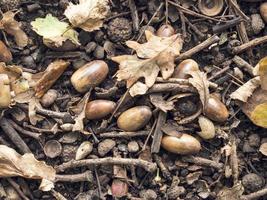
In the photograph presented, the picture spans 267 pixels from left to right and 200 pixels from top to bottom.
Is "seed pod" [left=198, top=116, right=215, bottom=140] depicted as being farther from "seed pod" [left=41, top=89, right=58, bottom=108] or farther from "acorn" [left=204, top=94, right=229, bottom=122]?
"seed pod" [left=41, top=89, right=58, bottom=108]

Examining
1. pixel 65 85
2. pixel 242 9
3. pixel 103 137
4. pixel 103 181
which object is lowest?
pixel 103 181

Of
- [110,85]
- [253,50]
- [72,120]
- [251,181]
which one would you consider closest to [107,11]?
[110,85]

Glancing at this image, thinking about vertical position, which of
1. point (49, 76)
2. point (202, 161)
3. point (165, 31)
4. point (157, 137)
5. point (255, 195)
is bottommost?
point (255, 195)

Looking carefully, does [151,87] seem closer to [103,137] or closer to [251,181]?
[103,137]

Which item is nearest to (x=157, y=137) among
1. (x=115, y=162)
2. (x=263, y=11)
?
(x=115, y=162)

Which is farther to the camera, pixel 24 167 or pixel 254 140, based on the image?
pixel 254 140

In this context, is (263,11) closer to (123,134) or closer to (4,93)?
(123,134)

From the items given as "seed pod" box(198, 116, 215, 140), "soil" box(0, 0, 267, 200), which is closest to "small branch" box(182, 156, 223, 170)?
"soil" box(0, 0, 267, 200)
